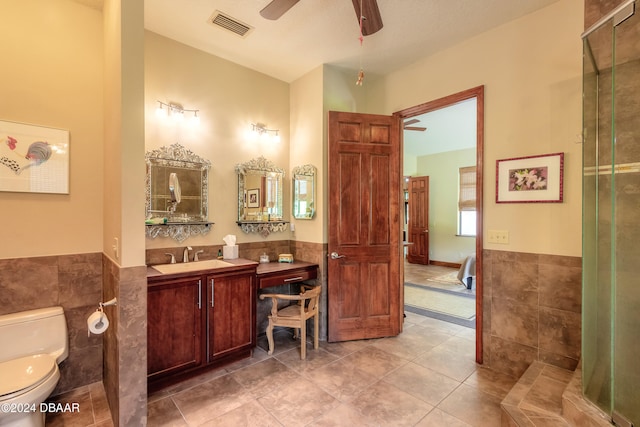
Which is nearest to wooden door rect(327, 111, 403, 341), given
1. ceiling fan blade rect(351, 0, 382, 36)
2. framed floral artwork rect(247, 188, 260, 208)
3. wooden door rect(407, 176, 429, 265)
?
framed floral artwork rect(247, 188, 260, 208)

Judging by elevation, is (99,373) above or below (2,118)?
below

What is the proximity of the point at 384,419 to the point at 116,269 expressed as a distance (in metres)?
2.04

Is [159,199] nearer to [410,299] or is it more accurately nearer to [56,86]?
[56,86]

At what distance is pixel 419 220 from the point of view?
785 cm

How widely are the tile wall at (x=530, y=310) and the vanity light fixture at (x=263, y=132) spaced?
103 inches

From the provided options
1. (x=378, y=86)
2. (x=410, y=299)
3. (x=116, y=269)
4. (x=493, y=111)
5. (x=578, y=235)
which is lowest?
(x=410, y=299)

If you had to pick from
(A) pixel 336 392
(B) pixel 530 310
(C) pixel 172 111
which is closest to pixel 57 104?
(C) pixel 172 111

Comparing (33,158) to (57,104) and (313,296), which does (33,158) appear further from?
(313,296)

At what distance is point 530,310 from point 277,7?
3.03 metres

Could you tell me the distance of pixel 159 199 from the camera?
265cm

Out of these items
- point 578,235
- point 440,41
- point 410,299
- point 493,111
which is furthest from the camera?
point 410,299

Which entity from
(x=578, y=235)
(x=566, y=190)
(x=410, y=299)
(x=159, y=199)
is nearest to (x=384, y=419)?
(x=578, y=235)

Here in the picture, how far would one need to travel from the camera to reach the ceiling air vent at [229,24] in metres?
2.41

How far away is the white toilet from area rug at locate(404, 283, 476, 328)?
3.86 metres
